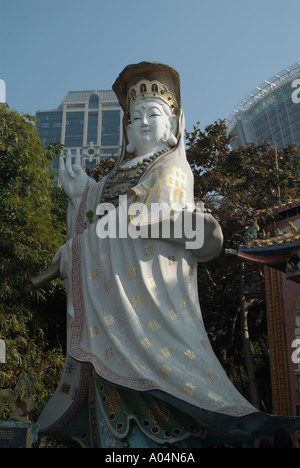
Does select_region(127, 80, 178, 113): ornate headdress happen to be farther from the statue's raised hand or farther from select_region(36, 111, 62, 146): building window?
select_region(36, 111, 62, 146): building window

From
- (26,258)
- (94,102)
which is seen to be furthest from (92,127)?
(26,258)

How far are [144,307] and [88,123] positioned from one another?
63.5 m

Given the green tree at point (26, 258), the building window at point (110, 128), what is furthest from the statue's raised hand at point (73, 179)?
the building window at point (110, 128)

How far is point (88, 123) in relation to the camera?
67375 millimetres

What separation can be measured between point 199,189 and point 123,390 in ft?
19.3

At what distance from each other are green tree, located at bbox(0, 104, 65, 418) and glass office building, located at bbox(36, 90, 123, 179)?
56013 millimetres

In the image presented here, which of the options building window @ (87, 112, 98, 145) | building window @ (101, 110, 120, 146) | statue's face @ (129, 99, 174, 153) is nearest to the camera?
statue's face @ (129, 99, 174, 153)

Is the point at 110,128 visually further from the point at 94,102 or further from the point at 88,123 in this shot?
the point at 94,102

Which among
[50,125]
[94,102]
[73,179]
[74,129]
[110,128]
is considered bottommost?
[73,179]

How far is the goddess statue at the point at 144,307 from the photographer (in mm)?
5348

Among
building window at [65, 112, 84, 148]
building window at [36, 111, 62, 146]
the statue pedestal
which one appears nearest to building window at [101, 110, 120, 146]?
building window at [65, 112, 84, 148]

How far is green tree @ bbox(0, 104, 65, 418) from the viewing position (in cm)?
823

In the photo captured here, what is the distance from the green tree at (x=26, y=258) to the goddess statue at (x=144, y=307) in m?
1.66
